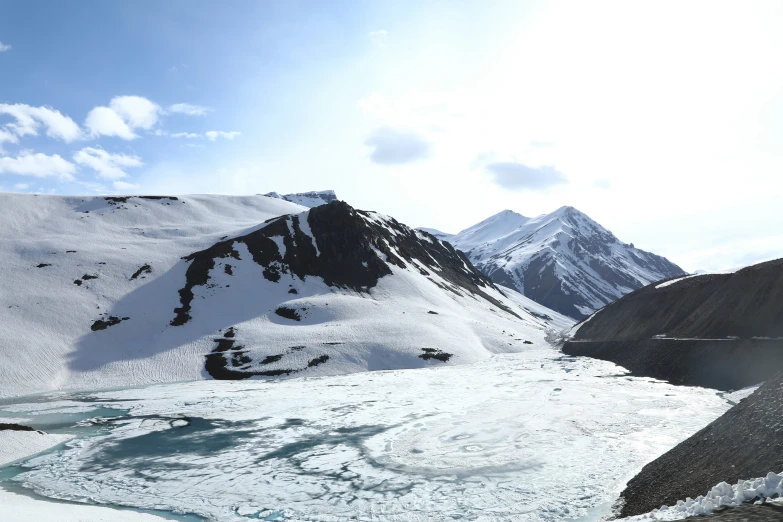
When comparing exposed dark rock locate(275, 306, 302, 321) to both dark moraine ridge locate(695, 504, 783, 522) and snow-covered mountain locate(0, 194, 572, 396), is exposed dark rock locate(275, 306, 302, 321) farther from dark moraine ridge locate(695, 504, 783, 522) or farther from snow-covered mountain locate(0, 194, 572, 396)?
dark moraine ridge locate(695, 504, 783, 522)

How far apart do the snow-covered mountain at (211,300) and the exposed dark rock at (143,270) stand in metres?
0.42

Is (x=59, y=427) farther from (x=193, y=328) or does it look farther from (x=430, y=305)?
(x=430, y=305)

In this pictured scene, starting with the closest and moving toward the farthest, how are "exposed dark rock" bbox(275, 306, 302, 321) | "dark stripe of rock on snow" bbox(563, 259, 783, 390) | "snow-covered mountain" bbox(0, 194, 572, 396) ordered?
"dark stripe of rock on snow" bbox(563, 259, 783, 390) < "snow-covered mountain" bbox(0, 194, 572, 396) < "exposed dark rock" bbox(275, 306, 302, 321)

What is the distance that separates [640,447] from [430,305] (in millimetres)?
76945

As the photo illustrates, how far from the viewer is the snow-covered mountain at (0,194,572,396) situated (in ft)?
214

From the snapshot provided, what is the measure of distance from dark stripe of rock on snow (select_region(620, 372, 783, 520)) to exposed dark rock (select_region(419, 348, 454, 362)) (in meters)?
54.1

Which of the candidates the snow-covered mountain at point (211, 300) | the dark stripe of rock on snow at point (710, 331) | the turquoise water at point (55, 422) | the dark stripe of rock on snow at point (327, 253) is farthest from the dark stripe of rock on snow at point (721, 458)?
the dark stripe of rock on snow at point (327, 253)

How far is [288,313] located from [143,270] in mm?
29921

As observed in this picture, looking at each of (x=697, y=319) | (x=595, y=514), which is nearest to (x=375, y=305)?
(x=697, y=319)

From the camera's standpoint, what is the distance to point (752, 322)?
42.8 metres

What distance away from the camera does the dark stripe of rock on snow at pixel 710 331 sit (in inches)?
1534

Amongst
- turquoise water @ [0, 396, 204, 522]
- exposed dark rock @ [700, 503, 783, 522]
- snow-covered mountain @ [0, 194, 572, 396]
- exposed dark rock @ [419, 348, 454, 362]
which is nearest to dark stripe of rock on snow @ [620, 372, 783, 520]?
exposed dark rock @ [700, 503, 783, 522]

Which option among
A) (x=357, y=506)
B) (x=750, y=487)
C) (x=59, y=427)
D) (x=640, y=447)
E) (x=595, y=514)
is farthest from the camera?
(x=59, y=427)

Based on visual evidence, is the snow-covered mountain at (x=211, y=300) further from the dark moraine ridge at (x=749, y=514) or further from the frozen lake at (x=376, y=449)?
the dark moraine ridge at (x=749, y=514)
